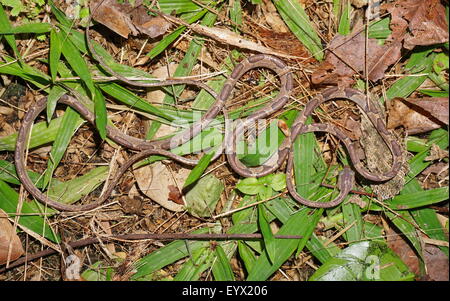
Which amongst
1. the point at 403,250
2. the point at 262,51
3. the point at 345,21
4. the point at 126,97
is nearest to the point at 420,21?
the point at 345,21

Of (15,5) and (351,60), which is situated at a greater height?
(15,5)

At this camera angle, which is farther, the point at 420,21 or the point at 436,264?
the point at 436,264

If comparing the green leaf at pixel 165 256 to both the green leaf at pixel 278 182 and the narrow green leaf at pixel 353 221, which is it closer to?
the green leaf at pixel 278 182

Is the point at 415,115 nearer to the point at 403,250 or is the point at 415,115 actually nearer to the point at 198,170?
the point at 403,250

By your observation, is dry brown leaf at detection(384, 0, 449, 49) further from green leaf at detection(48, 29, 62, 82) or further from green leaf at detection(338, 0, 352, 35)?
green leaf at detection(48, 29, 62, 82)

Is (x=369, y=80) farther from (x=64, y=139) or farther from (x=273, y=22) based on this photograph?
(x=64, y=139)

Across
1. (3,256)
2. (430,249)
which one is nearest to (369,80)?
(430,249)

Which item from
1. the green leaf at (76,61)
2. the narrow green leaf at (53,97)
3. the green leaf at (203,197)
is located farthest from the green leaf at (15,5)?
the green leaf at (203,197)
